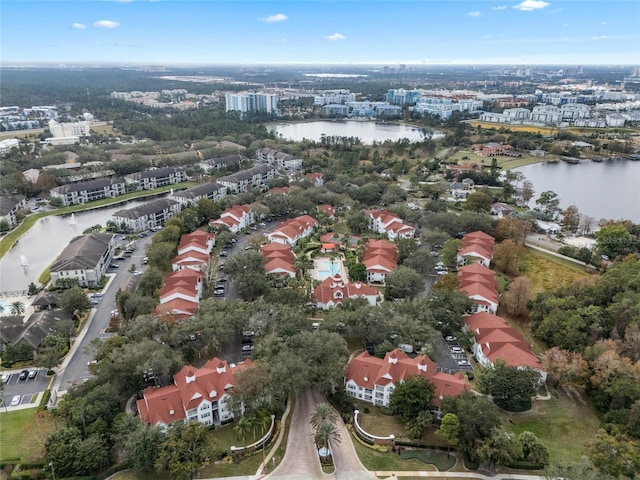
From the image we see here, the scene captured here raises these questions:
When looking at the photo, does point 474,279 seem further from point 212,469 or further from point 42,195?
point 42,195

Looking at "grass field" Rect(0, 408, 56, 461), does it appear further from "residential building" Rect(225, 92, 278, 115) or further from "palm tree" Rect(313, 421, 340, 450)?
"residential building" Rect(225, 92, 278, 115)

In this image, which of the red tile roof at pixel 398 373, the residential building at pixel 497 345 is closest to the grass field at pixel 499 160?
the residential building at pixel 497 345

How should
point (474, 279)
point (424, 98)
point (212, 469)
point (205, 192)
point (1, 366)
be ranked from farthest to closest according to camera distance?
point (424, 98), point (205, 192), point (474, 279), point (1, 366), point (212, 469)

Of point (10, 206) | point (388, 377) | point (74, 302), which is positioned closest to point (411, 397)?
point (388, 377)

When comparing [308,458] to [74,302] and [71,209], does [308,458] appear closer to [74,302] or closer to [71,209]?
[74,302]

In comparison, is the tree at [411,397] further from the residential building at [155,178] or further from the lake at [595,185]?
the residential building at [155,178]

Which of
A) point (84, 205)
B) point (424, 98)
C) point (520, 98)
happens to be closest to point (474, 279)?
point (84, 205)
